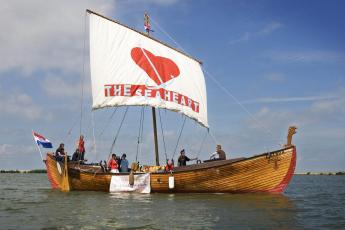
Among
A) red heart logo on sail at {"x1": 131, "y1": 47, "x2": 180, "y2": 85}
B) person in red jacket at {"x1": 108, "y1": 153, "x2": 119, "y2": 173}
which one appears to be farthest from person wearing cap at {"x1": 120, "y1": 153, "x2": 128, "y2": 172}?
red heart logo on sail at {"x1": 131, "y1": 47, "x2": 180, "y2": 85}

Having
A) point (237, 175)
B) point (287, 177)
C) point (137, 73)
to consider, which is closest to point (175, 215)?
point (237, 175)

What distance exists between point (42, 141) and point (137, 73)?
7734 mm

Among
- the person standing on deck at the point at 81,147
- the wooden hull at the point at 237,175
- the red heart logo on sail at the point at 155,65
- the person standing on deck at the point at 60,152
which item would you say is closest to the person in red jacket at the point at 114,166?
the wooden hull at the point at 237,175

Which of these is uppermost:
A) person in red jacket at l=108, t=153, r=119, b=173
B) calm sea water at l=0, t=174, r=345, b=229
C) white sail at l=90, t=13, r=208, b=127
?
white sail at l=90, t=13, r=208, b=127

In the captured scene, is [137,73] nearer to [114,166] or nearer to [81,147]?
[81,147]

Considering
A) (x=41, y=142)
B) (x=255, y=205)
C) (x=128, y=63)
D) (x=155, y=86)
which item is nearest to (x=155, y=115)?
(x=155, y=86)

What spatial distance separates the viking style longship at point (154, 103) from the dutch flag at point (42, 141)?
675mm

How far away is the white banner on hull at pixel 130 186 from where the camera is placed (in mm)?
22797

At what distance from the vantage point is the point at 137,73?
90.6 ft

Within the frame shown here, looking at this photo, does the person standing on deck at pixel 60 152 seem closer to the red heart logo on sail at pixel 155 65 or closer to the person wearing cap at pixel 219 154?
the red heart logo on sail at pixel 155 65

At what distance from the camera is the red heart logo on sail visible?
1098 inches

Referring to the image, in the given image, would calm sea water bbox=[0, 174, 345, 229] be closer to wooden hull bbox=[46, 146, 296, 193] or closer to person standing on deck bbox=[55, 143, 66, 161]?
wooden hull bbox=[46, 146, 296, 193]

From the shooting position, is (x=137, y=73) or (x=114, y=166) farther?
(x=137, y=73)

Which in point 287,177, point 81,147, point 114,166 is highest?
point 81,147
